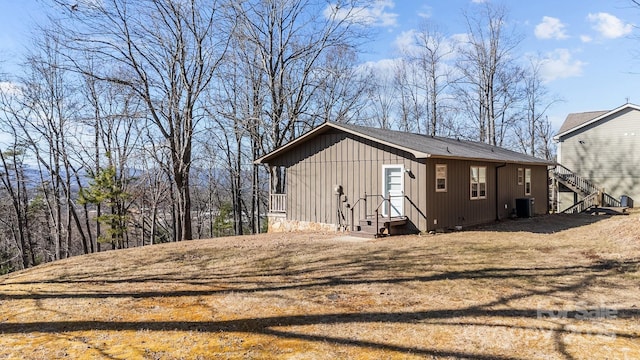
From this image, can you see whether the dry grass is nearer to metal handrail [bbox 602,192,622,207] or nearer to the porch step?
the porch step

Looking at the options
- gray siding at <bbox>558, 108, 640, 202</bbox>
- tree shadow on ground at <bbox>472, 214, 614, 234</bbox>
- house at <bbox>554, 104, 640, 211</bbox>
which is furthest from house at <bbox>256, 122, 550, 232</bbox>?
gray siding at <bbox>558, 108, 640, 202</bbox>

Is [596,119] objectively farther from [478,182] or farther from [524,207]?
[478,182]

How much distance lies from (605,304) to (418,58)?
88.5 ft

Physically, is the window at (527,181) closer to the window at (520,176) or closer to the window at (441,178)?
the window at (520,176)

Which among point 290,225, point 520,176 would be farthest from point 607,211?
point 290,225

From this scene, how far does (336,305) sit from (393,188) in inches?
298

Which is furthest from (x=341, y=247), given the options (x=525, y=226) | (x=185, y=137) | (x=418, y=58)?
(x=418, y=58)

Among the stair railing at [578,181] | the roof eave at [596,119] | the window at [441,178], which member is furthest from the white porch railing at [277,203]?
the roof eave at [596,119]

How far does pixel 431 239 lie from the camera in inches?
408

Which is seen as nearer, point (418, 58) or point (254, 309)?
point (254, 309)

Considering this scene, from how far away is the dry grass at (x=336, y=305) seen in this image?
371 centimetres

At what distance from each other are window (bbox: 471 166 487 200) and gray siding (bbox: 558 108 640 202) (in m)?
12.9

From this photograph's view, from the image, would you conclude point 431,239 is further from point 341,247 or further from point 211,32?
point 211,32

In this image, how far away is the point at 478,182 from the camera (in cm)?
1391
